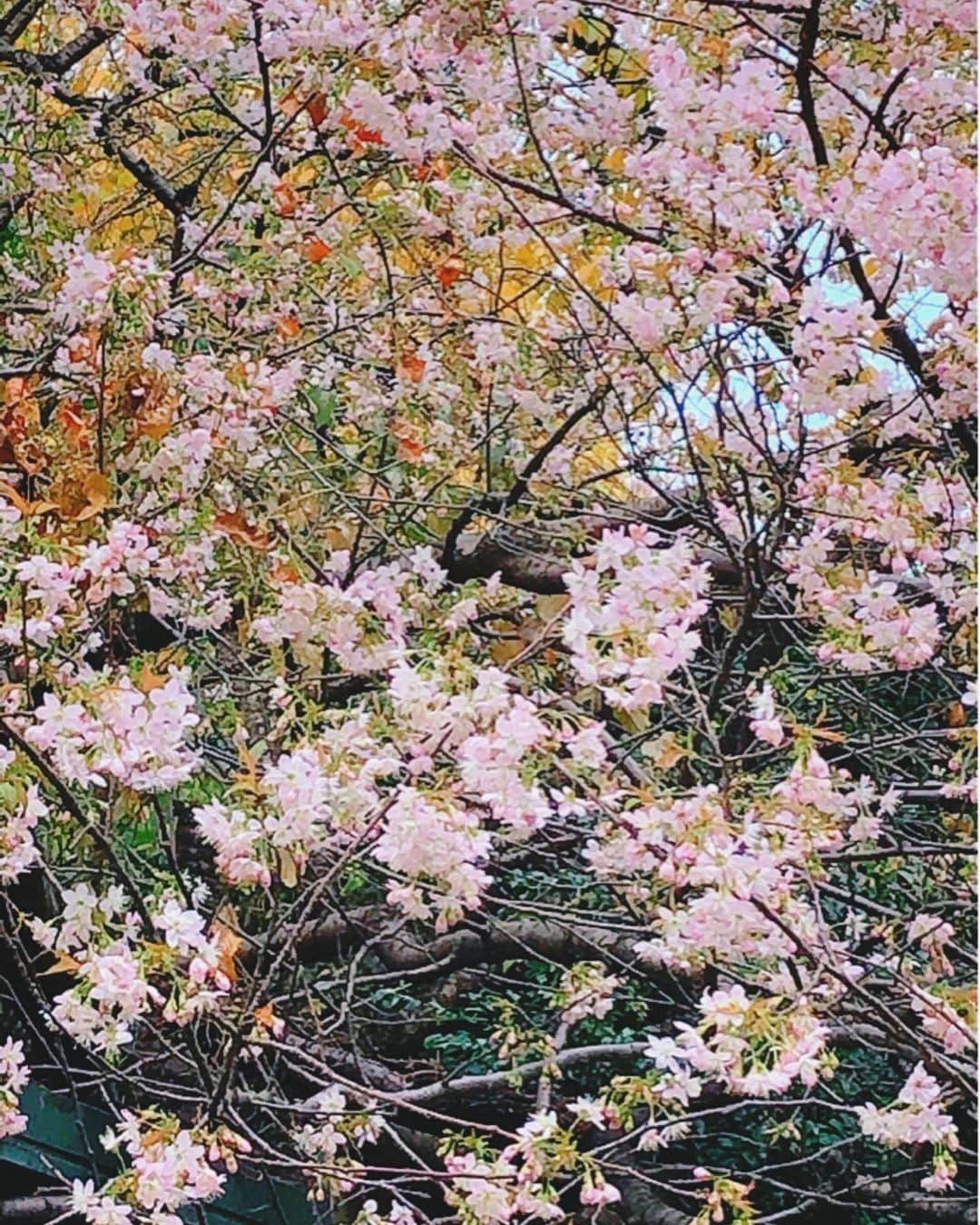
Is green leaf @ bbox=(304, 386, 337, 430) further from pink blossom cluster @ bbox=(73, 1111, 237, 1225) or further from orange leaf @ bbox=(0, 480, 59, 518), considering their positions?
pink blossom cluster @ bbox=(73, 1111, 237, 1225)

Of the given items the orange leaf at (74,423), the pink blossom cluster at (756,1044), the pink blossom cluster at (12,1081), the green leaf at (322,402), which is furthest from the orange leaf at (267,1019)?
the green leaf at (322,402)

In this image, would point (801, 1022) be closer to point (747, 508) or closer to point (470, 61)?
point (747, 508)

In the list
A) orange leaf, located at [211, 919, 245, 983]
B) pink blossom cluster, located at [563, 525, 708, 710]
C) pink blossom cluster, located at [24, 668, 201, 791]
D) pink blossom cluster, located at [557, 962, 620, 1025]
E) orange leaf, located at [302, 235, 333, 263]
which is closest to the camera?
pink blossom cluster, located at [563, 525, 708, 710]

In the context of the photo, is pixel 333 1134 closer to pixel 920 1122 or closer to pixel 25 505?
pixel 920 1122

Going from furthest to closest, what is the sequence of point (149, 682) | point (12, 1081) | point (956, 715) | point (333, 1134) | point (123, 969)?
point (956, 715)
point (333, 1134)
point (12, 1081)
point (149, 682)
point (123, 969)

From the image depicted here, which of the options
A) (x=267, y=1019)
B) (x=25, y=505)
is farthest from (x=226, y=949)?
(x=25, y=505)

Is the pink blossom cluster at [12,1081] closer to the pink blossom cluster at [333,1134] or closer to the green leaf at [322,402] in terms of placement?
the pink blossom cluster at [333,1134]

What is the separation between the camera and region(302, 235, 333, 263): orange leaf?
7.92 ft

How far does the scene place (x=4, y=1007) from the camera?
2.75m

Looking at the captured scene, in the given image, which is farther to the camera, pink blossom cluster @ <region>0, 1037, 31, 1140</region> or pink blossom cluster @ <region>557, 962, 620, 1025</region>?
pink blossom cluster @ <region>557, 962, 620, 1025</region>

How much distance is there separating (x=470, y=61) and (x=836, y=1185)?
2.28 metres

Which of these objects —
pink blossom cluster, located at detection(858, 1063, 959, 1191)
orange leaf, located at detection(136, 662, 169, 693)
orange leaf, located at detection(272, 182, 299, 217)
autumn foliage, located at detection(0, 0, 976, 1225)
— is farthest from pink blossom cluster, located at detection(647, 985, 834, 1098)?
orange leaf, located at detection(272, 182, 299, 217)

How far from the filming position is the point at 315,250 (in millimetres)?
2412

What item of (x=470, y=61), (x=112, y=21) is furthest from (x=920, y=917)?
(x=112, y=21)
